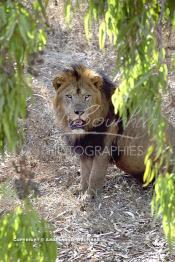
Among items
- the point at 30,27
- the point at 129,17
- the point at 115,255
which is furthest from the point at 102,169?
the point at 30,27

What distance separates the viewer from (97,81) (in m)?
5.75

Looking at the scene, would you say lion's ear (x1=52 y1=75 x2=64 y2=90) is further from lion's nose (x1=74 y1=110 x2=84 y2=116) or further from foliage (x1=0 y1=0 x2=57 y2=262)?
foliage (x1=0 y1=0 x2=57 y2=262)

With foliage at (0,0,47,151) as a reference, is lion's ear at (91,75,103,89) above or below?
below

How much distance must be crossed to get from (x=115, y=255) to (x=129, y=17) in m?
2.38

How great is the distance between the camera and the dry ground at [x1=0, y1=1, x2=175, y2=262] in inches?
199

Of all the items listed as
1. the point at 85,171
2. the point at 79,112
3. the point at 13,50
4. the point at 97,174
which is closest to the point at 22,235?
the point at 13,50

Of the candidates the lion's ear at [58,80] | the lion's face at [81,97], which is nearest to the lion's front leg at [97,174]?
the lion's face at [81,97]

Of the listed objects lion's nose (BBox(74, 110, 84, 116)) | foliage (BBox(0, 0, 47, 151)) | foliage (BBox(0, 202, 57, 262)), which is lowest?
foliage (BBox(0, 202, 57, 262))

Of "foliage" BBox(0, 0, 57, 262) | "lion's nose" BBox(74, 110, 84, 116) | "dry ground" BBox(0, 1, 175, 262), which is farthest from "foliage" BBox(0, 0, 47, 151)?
"lion's nose" BBox(74, 110, 84, 116)

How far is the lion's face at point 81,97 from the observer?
572cm

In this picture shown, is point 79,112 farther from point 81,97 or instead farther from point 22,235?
point 22,235

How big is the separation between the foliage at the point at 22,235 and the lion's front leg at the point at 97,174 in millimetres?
2814

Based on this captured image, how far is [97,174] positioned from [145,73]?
3017 mm

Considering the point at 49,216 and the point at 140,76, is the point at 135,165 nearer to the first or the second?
the point at 49,216
